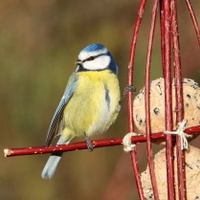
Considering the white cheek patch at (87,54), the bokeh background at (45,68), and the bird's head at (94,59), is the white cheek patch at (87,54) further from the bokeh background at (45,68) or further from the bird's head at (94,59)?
the bokeh background at (45,68)

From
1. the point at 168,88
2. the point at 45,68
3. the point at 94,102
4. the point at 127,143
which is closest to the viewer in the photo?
the point at 168,88

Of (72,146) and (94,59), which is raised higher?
(94,59)

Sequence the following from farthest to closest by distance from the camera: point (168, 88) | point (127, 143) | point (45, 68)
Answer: point (45, 68), point (127, 143), point (168, 88)

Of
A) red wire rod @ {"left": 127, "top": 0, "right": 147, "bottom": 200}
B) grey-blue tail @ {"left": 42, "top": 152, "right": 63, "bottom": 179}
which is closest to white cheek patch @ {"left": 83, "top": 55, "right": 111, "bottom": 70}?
grey-blue tail @ {"left": 42, "top": 152, "right": 63, "bottom": 179}

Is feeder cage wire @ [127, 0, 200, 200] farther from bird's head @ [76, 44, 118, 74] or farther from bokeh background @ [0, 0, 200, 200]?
bokeh background @ [0, 0, 200, 200]

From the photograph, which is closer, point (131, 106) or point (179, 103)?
point (179, 103)

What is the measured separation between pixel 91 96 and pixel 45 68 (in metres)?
1.98

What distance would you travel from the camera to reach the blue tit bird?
8.73 ft

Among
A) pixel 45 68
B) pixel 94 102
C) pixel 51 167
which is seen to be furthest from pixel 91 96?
pixel 45 68

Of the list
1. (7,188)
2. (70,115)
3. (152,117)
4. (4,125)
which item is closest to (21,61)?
(4,125)

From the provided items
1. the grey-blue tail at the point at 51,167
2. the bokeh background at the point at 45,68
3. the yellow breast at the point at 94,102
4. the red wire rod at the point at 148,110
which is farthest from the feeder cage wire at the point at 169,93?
the bokeh background at the point at 45,68

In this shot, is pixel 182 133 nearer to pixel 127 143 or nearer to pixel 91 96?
pixel 127 143

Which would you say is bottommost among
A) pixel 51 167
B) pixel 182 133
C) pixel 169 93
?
pixel 51 167

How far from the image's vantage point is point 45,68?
4.62m
